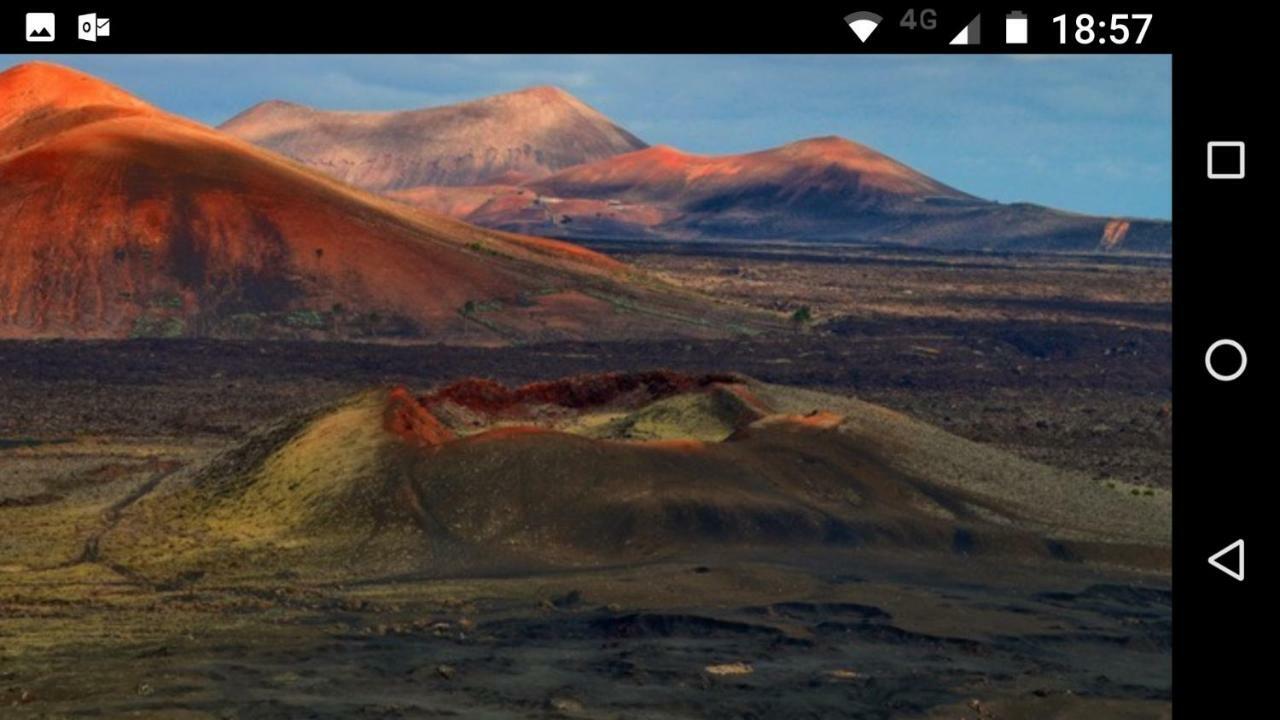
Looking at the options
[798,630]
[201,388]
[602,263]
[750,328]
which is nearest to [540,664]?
[798,630]
